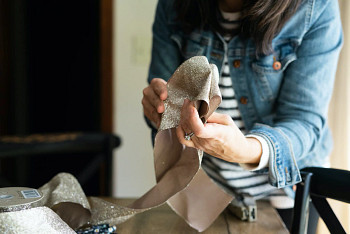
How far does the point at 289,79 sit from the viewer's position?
0.88m

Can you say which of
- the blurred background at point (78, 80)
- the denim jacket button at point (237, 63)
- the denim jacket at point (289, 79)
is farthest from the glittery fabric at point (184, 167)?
the blurred background at point (78, 80)

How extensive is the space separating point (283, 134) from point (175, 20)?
0.37m

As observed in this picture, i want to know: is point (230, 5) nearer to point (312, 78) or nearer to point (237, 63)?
point (237, 63)

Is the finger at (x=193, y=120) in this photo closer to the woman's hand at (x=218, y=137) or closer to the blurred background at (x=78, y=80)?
the woman's hand at (x=218, y=137)

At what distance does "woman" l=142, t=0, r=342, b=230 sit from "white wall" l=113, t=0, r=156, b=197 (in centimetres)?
95

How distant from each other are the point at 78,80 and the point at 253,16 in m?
1.51

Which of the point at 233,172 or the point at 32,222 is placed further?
the point at 233,172

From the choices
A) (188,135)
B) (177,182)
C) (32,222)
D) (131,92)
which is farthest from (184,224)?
(131,92)

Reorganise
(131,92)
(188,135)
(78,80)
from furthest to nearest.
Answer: (78,80) → (131,92) → (188,135)

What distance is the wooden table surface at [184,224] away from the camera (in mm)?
776

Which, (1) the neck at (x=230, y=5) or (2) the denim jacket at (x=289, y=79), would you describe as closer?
(2) the denim jacket at (x=289, y=79)

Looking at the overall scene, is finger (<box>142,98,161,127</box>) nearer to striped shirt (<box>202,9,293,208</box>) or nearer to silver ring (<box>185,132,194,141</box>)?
silver ring (<box>185,132,194,141</box>)

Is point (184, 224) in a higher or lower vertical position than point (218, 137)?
lower

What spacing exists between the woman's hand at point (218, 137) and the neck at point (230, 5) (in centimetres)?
32
